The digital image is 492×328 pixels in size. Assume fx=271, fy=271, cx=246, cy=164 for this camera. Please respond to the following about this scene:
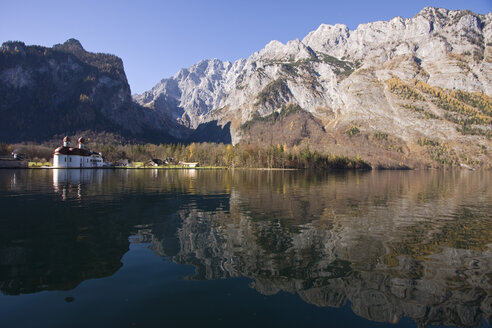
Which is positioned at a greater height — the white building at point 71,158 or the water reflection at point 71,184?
the white building at point 71,158

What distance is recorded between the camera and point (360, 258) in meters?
17.8

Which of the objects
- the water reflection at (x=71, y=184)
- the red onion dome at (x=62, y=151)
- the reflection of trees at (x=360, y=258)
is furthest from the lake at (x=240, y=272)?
the red onion dome at (x=62, y=151)

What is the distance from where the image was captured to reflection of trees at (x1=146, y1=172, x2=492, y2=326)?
1265cm

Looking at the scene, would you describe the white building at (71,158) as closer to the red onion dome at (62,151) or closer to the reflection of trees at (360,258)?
the red onion dome at (62,151)

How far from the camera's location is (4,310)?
11.0m

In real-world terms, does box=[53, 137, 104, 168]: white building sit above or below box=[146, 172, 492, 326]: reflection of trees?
above

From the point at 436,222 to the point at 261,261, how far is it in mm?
23385

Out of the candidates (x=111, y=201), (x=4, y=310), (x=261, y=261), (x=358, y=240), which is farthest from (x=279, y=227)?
(x=111, y=201)

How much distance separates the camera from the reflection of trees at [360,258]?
12.6 m

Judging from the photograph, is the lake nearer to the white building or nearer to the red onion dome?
the white building

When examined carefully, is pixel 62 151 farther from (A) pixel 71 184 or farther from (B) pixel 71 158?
(A) pixel 71 184

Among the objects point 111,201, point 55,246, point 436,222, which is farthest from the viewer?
point 111,201

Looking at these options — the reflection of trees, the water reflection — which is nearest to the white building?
the water reflection

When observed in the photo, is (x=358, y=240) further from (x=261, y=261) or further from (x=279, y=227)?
(x=261, y=261)
